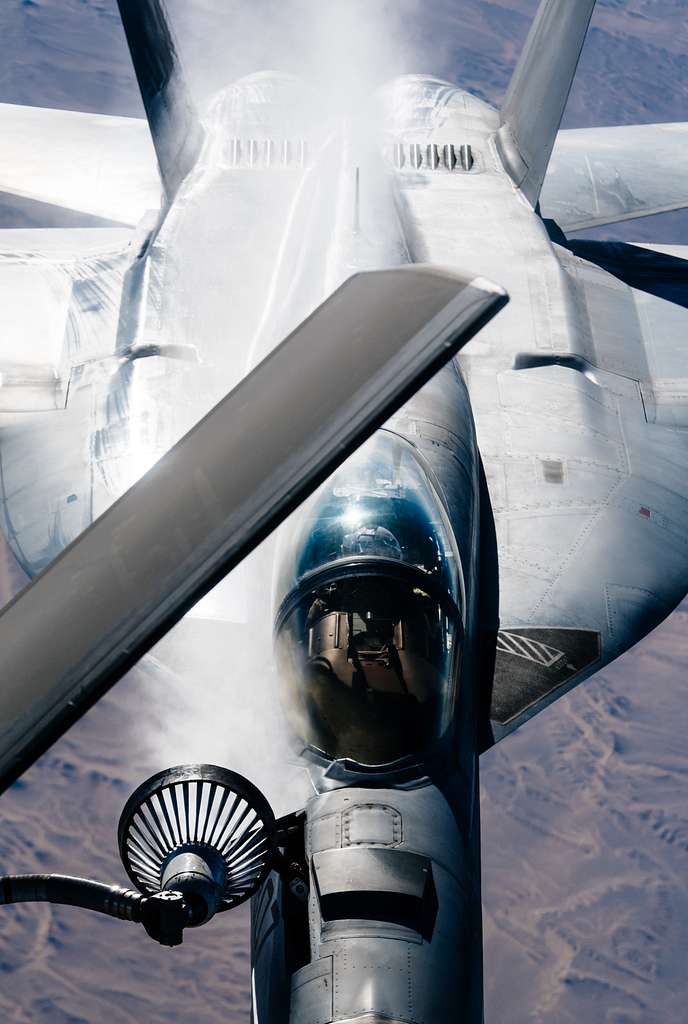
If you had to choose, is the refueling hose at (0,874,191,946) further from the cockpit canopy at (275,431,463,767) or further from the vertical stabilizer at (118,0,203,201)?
the vertical stabilizer at (118,0,203,201)

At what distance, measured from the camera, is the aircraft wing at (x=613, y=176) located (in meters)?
21.6

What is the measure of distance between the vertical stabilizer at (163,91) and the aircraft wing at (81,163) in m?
1.90

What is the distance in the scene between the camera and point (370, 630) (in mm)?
9203

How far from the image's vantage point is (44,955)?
60531mm

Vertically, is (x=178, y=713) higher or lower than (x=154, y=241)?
lower

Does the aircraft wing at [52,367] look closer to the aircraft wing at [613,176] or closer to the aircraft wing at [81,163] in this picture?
the aircraft wing at [81,163]

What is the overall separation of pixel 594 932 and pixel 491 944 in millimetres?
6236

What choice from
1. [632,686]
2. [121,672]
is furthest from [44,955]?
[121,672]

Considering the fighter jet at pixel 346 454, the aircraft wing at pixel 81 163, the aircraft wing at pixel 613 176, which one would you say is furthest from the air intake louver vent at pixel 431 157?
the aircraft wing at pixel 81 163

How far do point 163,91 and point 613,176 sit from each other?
9.62m

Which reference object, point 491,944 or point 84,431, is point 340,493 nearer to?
point 84,431

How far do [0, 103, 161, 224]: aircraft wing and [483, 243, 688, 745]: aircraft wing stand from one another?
9.15 m

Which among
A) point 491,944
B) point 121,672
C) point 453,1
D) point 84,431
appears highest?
point 453,1

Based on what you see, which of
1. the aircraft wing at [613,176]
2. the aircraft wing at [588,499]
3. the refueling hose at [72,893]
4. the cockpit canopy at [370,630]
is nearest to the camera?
the refueling hose at [72,893]
